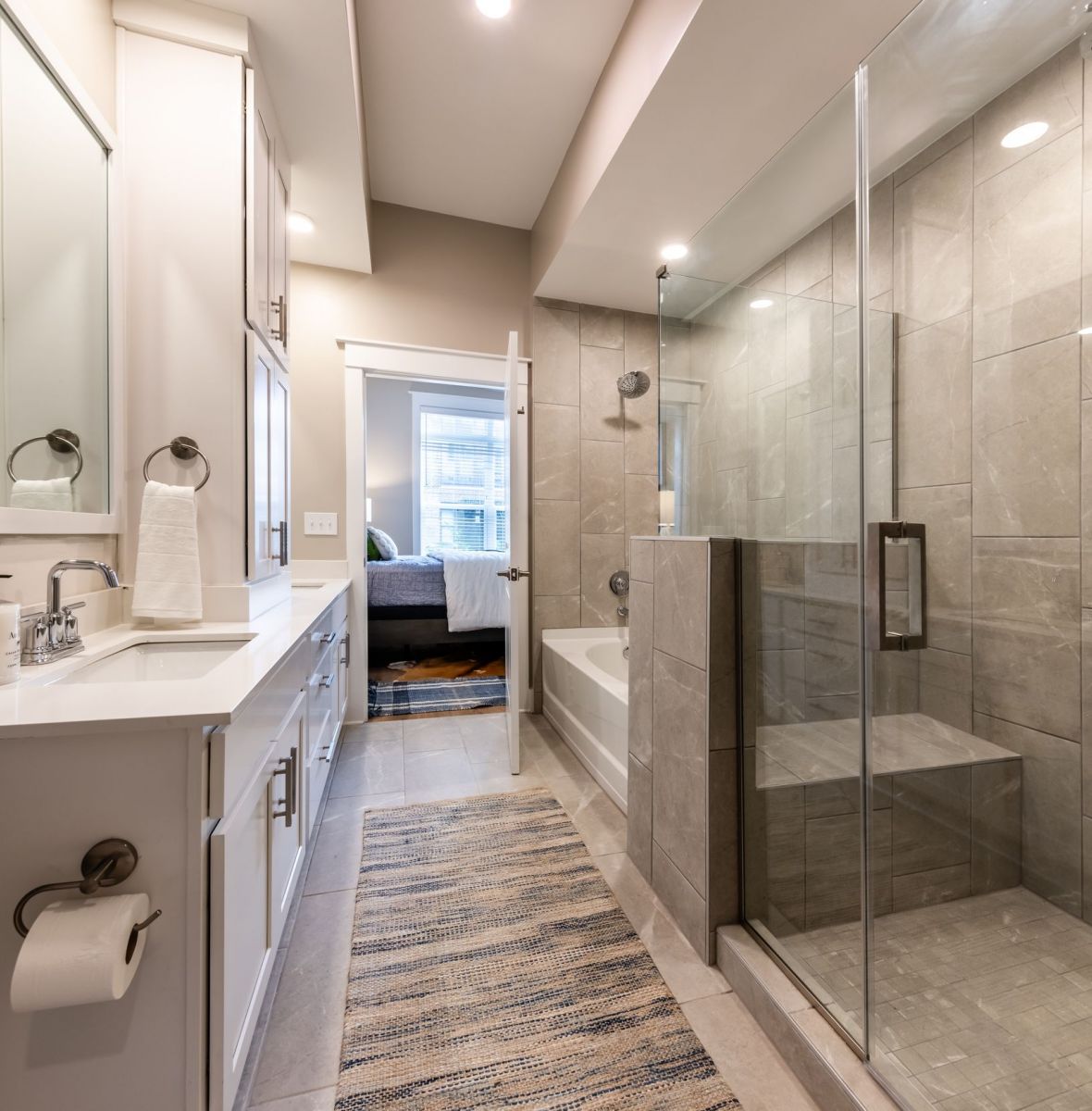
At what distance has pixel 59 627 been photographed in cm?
113

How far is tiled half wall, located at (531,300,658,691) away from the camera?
10.2ft

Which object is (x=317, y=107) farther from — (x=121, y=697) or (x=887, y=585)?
(x=887, y=585)

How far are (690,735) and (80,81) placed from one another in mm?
2216

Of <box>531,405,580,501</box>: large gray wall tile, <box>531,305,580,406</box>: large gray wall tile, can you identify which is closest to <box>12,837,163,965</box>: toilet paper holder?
<box>531,405,580,501</box>: large gray wall tile

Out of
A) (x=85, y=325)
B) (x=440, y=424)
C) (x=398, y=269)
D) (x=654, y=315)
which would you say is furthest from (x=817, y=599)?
(x=440, y=424)

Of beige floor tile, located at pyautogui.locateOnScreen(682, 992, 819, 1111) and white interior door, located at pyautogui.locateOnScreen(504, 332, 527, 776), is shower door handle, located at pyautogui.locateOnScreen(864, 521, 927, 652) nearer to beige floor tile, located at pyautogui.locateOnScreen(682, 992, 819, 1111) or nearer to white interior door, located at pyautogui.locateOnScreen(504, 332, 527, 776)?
beige floor tile, located at pyautogui.locateOnScreen(682, 992, 819, 1111)

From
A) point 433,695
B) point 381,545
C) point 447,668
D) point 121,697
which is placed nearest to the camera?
point 121,697

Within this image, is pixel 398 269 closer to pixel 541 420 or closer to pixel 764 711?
pixel 541 420

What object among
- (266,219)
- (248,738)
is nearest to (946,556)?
(248,738)

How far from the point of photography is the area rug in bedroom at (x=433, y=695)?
317 centimetres

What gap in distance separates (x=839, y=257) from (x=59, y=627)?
1862mm

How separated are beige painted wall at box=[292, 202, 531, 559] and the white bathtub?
52.6 inches

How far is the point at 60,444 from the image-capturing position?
4.11 feet

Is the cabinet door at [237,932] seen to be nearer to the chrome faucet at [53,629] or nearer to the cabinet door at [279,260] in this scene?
the chrome faucet at [53,629]
